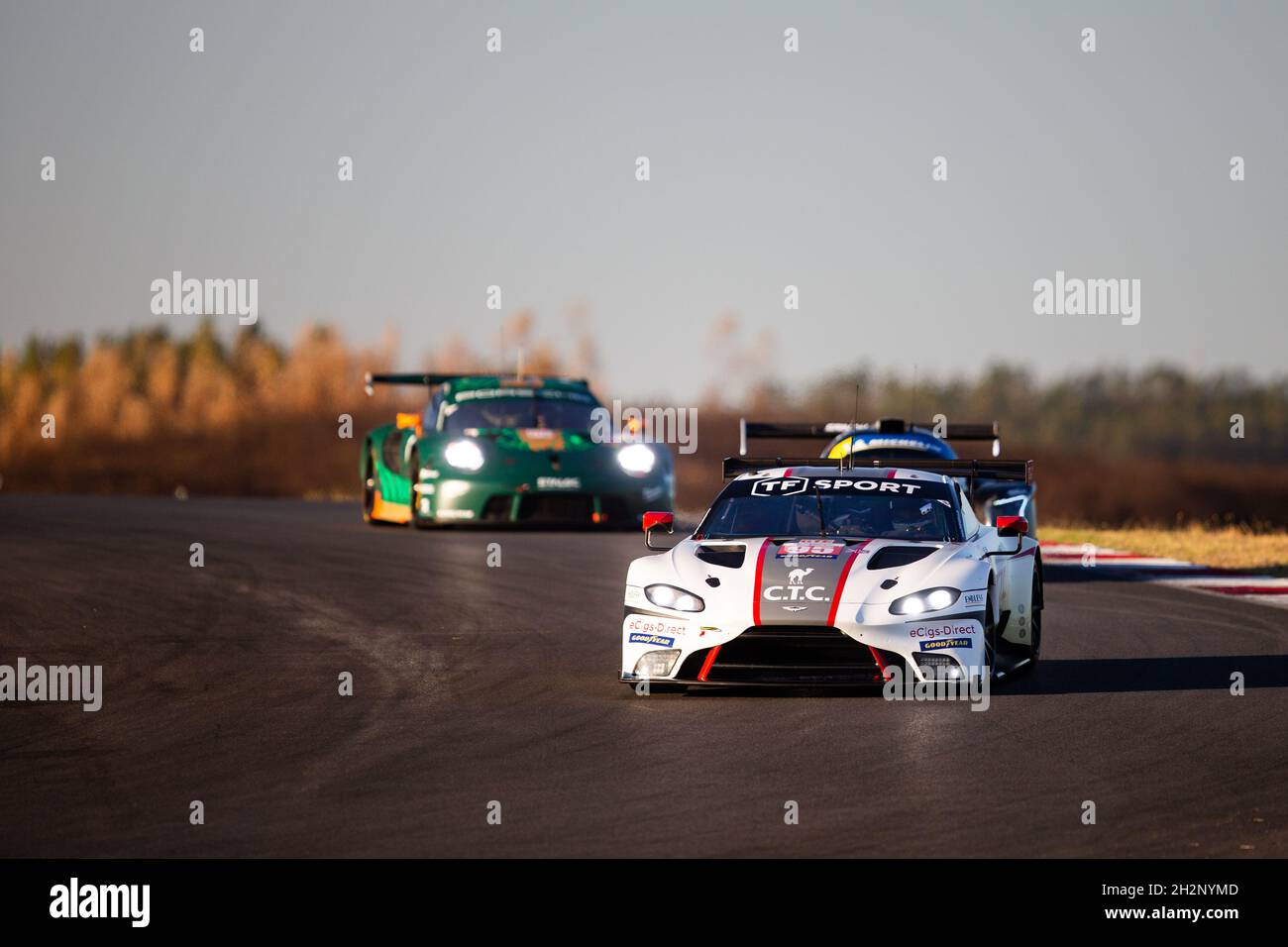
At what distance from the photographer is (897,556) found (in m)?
10.5

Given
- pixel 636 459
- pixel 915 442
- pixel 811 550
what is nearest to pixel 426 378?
pixel 636 459

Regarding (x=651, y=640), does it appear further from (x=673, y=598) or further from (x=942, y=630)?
(x=942, y=630)

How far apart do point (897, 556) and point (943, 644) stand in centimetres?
60

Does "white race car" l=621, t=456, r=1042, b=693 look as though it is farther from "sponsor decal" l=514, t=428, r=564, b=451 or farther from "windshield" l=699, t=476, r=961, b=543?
"sponsor decal" l=514, t=428, r=564, b=451

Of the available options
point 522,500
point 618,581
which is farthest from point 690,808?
point 522,500

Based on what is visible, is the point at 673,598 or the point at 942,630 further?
the point at 673,598

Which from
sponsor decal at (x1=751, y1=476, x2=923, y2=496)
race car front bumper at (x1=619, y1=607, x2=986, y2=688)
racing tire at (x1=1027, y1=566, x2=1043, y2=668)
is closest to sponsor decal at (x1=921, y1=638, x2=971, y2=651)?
race car front bumper at (x1=619, y1=607, x2=986, y2=688)

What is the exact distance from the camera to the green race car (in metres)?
21.2

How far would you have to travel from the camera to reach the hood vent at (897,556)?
408 inches

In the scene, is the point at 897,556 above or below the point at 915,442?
below

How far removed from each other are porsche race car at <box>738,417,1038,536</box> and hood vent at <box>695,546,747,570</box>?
18.6 ft

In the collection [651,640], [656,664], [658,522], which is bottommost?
[656,664]

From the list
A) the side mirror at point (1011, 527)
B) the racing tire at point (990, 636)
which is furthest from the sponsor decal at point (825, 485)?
the racing tire at point (990, 636)
